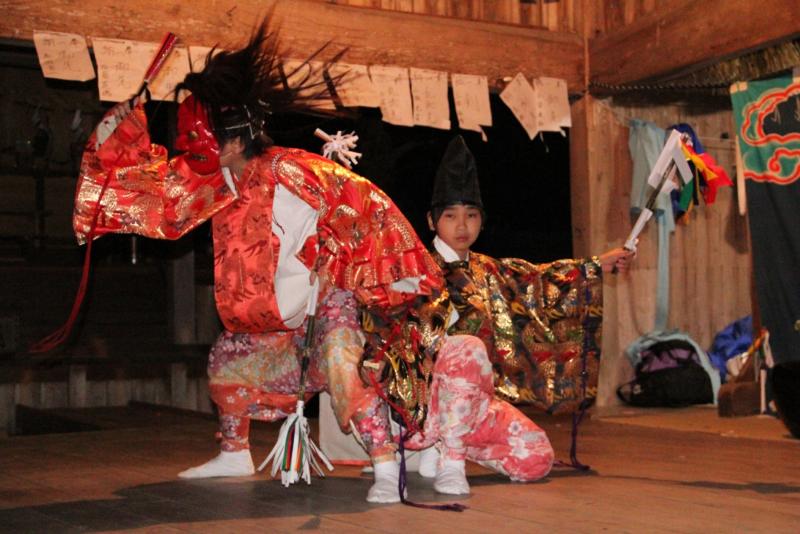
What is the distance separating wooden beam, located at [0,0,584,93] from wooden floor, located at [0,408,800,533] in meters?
1.81

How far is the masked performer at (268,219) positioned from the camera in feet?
10.7

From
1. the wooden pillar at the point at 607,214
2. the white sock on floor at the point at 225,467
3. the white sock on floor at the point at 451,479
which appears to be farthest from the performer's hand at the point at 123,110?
the wooden pillar at the point at 607,214

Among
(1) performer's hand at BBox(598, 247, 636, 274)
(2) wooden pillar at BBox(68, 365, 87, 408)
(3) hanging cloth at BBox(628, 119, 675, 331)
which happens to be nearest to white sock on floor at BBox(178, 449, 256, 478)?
(1) performer's hand at BBox(598, 247, 636, 274)

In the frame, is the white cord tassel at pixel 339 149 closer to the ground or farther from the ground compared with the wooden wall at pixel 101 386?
farther from the ground

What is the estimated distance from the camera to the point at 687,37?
18.1ft

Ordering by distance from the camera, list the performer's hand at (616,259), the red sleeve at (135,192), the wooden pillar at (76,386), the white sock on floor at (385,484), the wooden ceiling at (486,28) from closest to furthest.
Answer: the white sock on floor at (385,484)
the red sleeve at (135,192)
the performer's hand at (616,259)
the wooden ceiling at (486,28)
the wooden pillar at (76,386)

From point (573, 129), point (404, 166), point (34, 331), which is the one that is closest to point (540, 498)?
point (573, 129)

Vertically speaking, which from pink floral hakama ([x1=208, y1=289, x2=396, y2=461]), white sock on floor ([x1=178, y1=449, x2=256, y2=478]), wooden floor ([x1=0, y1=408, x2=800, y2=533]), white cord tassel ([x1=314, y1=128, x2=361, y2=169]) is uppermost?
white cord tassel ([x1=314, y1=128, x2=361, y2=169])

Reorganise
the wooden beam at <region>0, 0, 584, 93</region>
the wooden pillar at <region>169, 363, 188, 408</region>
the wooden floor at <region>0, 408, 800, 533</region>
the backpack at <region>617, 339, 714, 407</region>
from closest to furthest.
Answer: the wooden floor at <region>0, 408, 800, 533</region> < the wooden beam at <region>0, 0, 584, 93</region> < the backpack at <region>617, 339, 714, 407</region> < the wooden pillar at <region>169, 363, 188, 408</region>

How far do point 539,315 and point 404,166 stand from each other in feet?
13.7

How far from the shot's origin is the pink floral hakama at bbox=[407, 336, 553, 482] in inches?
132

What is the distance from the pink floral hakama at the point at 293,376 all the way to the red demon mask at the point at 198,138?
0.55m

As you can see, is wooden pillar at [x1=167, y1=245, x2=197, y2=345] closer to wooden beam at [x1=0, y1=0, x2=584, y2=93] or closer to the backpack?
wooden beam at [x1=0, y1=0, x2=584, y2=93]

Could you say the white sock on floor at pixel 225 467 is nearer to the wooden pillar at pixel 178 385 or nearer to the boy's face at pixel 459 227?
the boy's face at pixel 459 227
